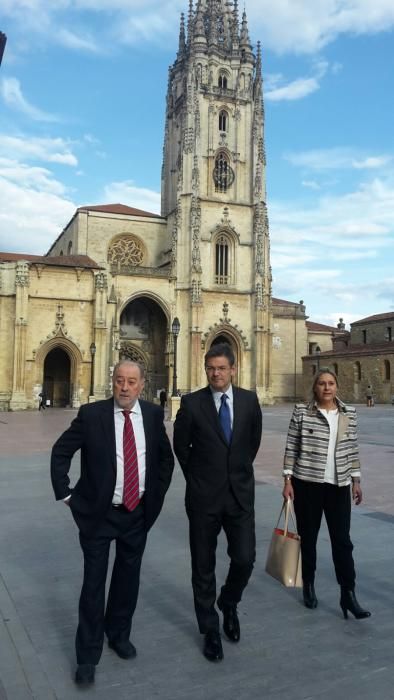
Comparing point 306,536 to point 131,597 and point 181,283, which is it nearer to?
point 131,597

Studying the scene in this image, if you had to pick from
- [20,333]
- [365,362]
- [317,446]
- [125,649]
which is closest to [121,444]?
[125,649]

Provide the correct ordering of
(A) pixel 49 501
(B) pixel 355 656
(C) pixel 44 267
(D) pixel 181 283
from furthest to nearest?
(D) pixel 181 283
(C) pixel 44 267
(A) pixel 49 501
(B) pixel 355 656

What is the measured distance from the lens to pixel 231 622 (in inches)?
143

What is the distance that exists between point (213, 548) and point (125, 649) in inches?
30.0

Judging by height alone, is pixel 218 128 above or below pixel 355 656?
above

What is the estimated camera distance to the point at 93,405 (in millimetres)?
3402

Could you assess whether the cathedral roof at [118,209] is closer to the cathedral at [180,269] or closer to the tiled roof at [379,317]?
the cathedral at [180,269]

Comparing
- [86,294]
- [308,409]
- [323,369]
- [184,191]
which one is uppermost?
[184,191]

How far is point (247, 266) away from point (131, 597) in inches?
1647

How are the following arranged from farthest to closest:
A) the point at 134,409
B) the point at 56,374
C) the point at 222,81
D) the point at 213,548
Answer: the point at 222,81 → the point at 56,374 → the point at 213,548 → the point at 134,409

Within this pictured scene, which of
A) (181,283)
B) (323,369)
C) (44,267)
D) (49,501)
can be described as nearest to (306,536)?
(323,369)

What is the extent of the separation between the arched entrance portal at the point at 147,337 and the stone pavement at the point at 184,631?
3714 centimetres

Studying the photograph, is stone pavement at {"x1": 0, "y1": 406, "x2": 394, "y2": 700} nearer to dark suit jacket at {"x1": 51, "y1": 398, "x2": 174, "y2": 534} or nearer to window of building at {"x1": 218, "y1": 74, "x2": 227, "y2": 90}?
dark suit jacket at {"x1": 51, "y1": 398, "x2": 174, "y2": 534}

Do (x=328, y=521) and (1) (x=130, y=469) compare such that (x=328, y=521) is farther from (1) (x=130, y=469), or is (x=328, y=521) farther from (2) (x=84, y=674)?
(2) (x=84, y=674)
